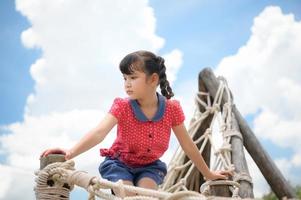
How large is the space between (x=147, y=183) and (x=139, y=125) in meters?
0.26

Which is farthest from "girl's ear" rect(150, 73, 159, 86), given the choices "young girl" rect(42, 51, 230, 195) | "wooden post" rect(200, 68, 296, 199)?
"wooden post" rect(200, 68, 296, 199)

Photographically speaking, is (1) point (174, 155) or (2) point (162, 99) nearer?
(2) point (162, 99)

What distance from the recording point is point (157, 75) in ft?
7.31

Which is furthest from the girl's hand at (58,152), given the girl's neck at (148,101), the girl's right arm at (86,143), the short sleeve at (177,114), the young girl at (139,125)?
the short sleeve at (177,114)

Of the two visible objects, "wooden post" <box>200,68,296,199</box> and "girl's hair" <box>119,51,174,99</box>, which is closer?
"girl's hair" <box>119,51,174,99</box>

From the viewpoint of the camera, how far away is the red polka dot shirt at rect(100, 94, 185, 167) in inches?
86.3

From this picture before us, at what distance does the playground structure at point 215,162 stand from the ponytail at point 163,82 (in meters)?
0.45

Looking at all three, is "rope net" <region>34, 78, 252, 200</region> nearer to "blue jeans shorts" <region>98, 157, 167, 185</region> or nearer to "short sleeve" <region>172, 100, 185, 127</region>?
"blue jeans shorts" <region>98, 157, 167, 185</region>

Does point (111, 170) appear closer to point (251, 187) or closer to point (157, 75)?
point (157, 75)

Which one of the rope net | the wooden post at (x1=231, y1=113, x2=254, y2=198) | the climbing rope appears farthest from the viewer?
the climbing rope

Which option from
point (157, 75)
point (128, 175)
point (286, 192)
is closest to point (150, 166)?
point (128, 175)

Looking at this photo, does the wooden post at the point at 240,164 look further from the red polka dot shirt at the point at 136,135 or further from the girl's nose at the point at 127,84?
the girl's nose at the point at 127,84

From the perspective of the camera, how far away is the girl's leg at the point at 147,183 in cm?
212

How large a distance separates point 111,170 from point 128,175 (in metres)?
0.08
